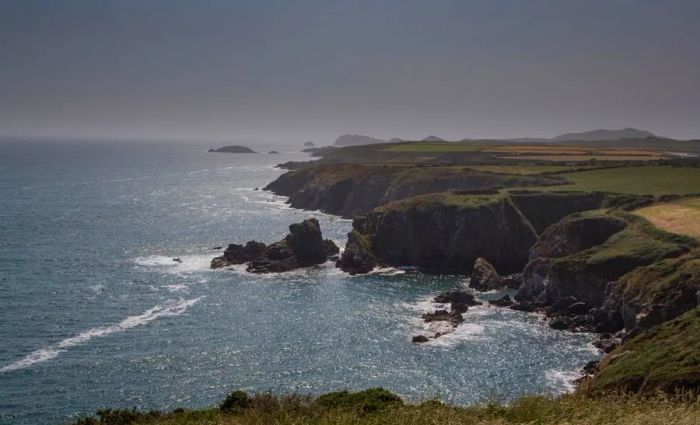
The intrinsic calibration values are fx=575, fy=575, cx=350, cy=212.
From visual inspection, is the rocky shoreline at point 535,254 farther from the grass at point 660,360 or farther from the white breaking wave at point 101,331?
the white breaking wave at point 101,331

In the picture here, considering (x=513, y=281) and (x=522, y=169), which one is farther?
(x=522, y=169)

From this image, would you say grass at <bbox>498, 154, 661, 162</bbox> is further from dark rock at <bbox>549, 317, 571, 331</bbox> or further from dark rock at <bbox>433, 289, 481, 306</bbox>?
dark rock at <bbox>549, 317, 571, 331</bbox>

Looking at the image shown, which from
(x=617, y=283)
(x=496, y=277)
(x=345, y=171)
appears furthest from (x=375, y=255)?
(x=345, y=171)

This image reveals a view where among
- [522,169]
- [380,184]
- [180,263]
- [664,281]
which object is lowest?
[180,263]

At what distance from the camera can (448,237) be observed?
345 feet

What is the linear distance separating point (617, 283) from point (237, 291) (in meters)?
51.3

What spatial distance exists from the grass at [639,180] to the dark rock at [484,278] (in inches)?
1317

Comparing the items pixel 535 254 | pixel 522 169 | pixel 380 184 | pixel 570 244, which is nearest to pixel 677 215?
pixel 570 244

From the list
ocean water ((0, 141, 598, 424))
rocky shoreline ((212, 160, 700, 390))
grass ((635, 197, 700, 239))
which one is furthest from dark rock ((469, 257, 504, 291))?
grass ((635, 197, 700, 239))

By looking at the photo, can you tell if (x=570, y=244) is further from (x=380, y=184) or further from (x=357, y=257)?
(x=380, y=184)

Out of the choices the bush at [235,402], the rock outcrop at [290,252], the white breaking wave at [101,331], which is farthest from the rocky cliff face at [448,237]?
the bush at [235,402]

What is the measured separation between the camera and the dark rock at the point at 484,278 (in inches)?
3487

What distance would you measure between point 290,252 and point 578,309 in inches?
2003

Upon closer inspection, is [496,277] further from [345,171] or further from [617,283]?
[345,171]
